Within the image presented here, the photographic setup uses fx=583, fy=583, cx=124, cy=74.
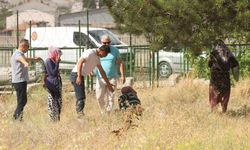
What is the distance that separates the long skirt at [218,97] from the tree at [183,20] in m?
1.04

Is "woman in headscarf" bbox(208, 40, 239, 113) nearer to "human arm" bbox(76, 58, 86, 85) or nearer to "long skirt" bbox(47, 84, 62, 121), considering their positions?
"human arm" bbox(76, 58, 86, 85)

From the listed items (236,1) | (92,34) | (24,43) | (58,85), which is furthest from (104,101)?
(92,34)

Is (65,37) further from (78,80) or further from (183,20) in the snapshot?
(183,20)

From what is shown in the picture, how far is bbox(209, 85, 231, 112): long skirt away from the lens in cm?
975

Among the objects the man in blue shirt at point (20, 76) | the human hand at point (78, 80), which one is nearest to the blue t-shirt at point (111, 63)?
the human hand at point (78, 80)

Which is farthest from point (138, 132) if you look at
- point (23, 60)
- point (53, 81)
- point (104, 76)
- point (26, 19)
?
point (26, 19)

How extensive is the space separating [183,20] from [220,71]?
151 cm

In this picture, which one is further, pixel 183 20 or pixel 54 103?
pixel 54 103

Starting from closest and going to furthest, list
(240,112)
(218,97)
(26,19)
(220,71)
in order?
1. (220,71)
2. (218,97)
3. (240,112)
4. (26,19)

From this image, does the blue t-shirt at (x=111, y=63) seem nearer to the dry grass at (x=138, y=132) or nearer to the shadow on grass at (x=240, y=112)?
the dry grass at (x=138, y=132)

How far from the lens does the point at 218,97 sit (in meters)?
9.80

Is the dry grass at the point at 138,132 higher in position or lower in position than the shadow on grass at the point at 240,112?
higher

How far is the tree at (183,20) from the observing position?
7949mm

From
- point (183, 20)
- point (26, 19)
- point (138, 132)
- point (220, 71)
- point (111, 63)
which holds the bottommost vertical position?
point (138, 132)
